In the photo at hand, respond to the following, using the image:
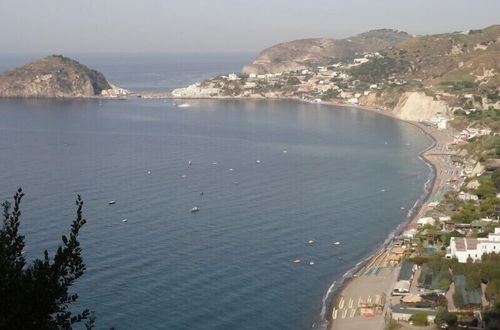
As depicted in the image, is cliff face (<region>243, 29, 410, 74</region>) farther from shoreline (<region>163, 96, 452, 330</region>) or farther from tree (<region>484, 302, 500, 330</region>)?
tree (<region>484, 302, 500, 330</region>)

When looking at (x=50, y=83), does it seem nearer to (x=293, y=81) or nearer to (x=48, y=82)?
(x=48, y=82)

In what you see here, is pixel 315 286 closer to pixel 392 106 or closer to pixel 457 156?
pixel 457 156

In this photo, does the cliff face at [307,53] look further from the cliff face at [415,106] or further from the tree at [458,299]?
the tree at [458,299]

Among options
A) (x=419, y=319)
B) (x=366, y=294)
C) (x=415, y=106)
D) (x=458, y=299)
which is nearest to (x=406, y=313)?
(x=419, y=319)

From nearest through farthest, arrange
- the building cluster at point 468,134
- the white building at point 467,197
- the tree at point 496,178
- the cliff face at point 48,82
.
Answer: the white building at point 467,197 → the tree at point 496,178 → the building cluster at point 468,134 → the cliff face at point 48,82

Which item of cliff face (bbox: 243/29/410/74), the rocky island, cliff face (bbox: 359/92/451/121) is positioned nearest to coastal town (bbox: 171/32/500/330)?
cliff face (bbox: 359/92/451/121)

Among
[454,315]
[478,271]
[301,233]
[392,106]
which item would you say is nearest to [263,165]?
[301,233]

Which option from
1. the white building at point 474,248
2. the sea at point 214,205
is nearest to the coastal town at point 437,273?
the white building at point 474,248
